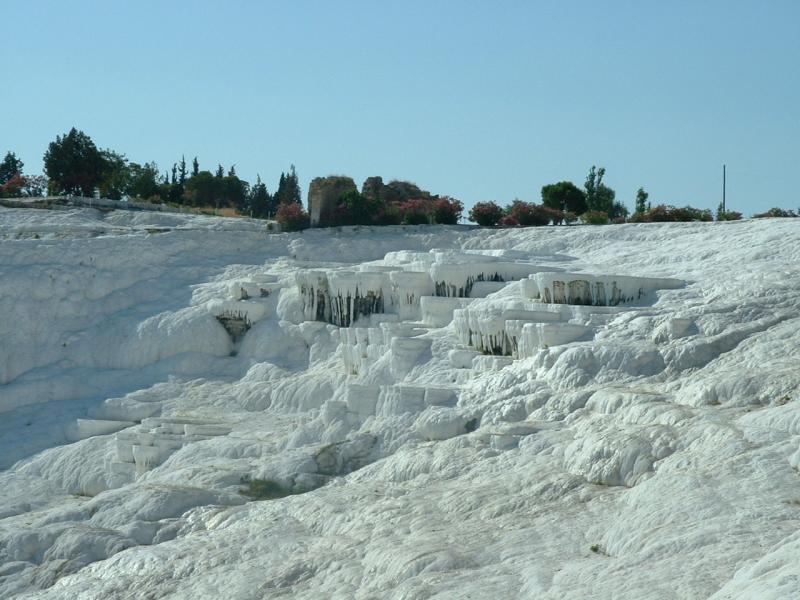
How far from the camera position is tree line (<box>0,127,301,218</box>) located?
2307 inches

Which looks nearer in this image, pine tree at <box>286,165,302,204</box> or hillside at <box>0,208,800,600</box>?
hillside at <box>0,208,800,600</box>

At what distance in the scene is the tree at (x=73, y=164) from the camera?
58281mm

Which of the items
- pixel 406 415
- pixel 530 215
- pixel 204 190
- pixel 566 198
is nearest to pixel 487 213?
pixel 530 215

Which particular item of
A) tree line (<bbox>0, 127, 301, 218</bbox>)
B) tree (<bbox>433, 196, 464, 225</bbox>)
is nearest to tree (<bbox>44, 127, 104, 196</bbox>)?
tree line (<bbox>0, 127, 301, 218</bbox>)

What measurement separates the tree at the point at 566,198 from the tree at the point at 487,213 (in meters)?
8.54

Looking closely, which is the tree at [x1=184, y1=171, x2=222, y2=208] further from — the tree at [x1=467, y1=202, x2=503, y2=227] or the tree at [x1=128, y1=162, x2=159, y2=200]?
the tree at [x1=467, y1=202, x2=503, y2=227]

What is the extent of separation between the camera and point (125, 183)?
6894 cm

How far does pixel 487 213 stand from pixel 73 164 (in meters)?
21.5

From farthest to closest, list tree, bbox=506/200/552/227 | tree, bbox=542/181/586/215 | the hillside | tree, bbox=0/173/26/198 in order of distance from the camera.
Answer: tree, bbox=0/173/26/198 < tree, bbox=542/181/586/215 < tree, bbox=506/200/552/227 < the hillside

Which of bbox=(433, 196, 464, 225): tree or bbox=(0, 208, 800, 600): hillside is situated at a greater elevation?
bbox=(433, 196, 464, 225): tree

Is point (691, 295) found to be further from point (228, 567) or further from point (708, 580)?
point (708, 580)

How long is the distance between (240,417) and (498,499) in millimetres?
12072

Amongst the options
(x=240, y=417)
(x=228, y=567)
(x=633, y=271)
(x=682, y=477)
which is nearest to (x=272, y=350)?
(x=240, y=417)

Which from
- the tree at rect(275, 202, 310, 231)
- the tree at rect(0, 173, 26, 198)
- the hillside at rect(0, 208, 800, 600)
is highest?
the tree at rect(0, 173, 26, 198)
